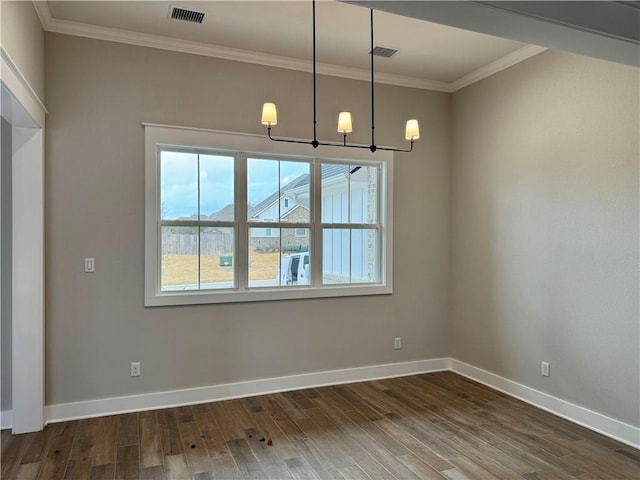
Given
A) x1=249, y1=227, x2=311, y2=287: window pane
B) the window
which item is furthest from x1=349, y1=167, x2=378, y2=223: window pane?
x1=249, y1=227, x2=311, y2=287: window pane

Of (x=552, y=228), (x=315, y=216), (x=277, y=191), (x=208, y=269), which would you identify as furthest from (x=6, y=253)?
(x=552, y=228)

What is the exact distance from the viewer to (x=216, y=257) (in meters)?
3.91

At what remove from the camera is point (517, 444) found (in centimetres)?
300

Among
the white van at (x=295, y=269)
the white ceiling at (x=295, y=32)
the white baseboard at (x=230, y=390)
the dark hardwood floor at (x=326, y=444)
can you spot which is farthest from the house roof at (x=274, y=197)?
the dark hardwood floor at (x=326, y=444)

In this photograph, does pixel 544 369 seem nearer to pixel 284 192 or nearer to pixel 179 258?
pixel 284 192

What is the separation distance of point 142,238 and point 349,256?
196cm

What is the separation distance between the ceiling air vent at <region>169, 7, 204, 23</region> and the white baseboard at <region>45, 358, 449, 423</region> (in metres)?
2.97

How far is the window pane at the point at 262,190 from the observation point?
4.00m

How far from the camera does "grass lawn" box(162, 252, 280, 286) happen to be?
376cm

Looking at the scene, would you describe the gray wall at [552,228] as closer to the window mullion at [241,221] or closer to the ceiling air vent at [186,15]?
the window mullion at [241,221]

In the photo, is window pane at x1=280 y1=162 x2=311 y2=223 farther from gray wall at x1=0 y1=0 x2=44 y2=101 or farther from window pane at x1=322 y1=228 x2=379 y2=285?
gray wall at x1=0 y1=0 x2=44 y2=101

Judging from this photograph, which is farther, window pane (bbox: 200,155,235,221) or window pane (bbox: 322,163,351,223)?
window pane (bbox: 322,163,351,223)

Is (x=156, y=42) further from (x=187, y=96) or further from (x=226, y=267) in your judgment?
(x=226, y=267)

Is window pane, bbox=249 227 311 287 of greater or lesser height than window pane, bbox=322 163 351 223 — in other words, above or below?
below
